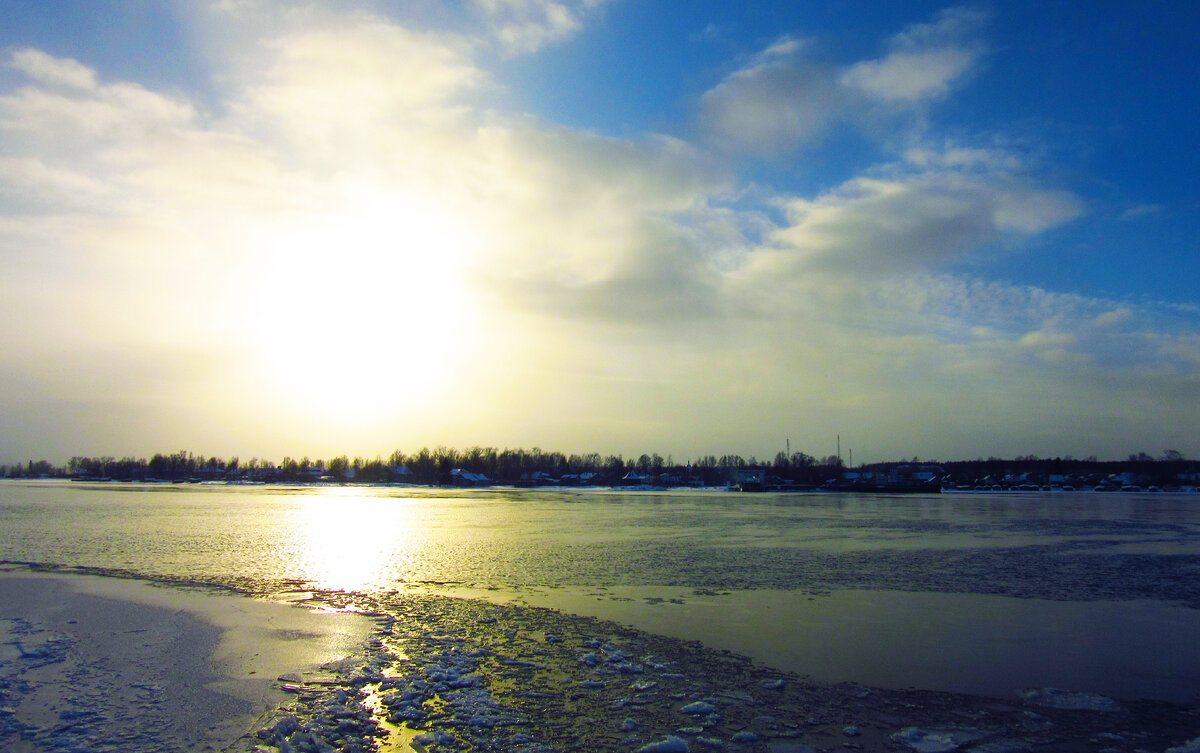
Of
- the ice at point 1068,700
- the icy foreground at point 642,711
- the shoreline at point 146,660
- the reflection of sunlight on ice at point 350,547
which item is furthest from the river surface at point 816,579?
the shoreline at point 146,660

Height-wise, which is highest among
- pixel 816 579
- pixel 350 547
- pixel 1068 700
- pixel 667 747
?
pixel 667 747

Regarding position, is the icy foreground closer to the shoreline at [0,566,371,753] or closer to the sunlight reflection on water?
the shoreline at [0,566,371,753]

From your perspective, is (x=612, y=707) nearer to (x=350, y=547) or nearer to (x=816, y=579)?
(x=816, y=579)

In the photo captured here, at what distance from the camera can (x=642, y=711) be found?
777cm

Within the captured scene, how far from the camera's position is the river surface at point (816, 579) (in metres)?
9.89

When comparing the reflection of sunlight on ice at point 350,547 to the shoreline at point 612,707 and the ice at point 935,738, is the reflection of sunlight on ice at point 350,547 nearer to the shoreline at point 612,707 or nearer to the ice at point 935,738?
the shoreline at point 612,707

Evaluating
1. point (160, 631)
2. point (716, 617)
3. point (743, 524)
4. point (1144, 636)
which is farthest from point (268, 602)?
point (743, 524)

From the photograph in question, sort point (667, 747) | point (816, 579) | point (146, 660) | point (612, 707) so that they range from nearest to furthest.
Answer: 1. point (667, 747)
2. point (612, 707)
3. point (146, 660)
4. point (816, 579)

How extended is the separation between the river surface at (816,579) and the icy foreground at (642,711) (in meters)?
0.72

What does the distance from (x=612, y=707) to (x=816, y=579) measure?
34.4 feet

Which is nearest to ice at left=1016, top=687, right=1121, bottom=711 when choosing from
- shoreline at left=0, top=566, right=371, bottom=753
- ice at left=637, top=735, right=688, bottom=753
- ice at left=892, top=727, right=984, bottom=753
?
ice at left=892, top=727, right=984, bottom=753

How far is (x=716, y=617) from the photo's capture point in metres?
12.5

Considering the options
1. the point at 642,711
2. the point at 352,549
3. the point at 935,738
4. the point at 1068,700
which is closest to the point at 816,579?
the point at 1068,700

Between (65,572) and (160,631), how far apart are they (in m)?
8.52
